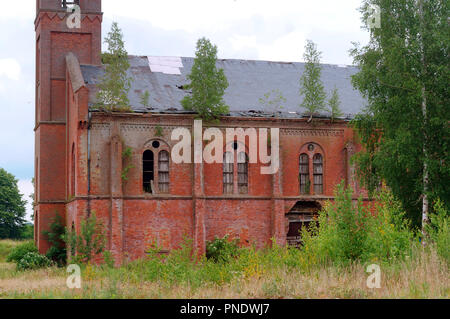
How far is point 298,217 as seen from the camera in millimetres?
33125

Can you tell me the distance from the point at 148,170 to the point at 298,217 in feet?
25.9

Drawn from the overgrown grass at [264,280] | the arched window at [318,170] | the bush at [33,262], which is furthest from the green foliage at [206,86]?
the overgrown grass at [264,280]

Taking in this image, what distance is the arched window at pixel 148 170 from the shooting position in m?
31.6

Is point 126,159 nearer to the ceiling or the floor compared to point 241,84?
nearer to the floor

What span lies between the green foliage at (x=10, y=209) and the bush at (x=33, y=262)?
32158 millimetres

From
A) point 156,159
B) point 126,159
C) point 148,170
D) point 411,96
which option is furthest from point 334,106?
point 126,159

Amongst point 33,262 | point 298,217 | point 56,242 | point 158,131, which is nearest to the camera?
point 33,262

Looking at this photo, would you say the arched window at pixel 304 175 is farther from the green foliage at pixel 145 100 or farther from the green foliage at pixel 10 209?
the green foliage at pixel 10 209

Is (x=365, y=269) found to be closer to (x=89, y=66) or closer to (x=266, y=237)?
(x=266, y=237)

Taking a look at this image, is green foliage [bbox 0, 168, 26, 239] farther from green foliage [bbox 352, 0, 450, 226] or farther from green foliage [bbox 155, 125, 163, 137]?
green foliage [bbox 352, 0, 450, 226]

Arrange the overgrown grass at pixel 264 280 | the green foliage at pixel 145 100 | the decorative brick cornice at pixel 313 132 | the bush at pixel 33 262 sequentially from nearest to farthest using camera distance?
the overgrown grass at pixel 264 280, the bush at pixel 33 262, the green foliage at pixel 145 100, the decorative brick cornice at pixel 313 132

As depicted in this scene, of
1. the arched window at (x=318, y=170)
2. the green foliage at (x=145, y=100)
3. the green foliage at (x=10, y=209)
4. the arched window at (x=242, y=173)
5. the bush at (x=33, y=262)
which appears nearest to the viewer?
the bush at (x=33, y=262)

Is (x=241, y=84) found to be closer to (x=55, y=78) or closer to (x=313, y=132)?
(x=313, y=132)

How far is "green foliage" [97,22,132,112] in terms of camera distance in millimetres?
31234
